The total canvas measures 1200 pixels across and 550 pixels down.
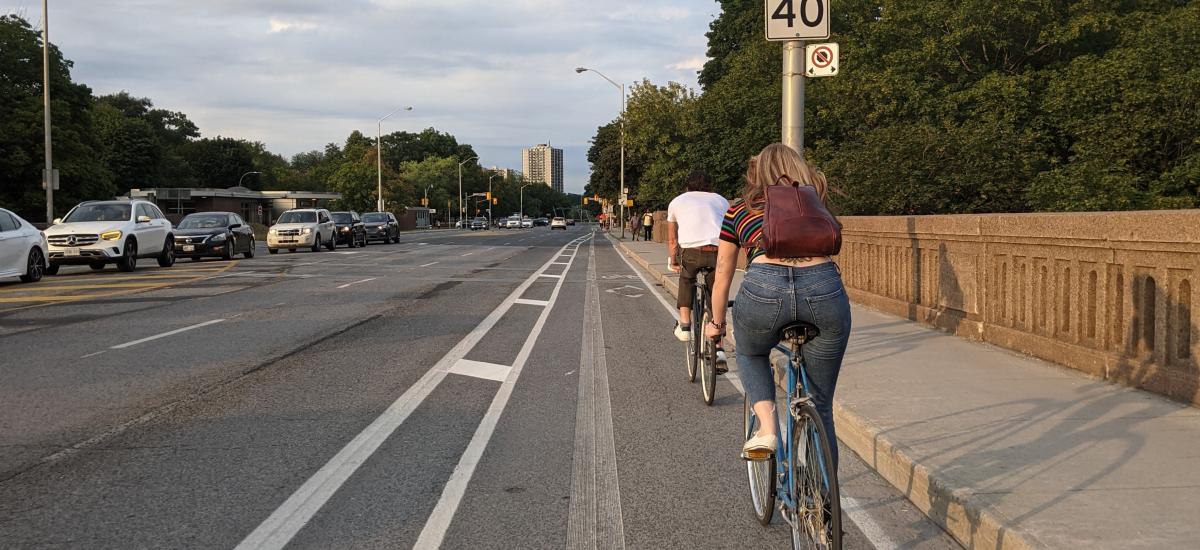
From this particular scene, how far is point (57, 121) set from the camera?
53406 millimetres

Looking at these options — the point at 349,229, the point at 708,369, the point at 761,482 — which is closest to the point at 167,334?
the point at 708,369

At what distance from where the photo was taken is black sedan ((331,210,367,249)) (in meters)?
41.8

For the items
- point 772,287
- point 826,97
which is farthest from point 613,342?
point 826,97

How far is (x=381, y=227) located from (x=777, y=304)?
4612 centimetres

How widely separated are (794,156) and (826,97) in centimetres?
3183

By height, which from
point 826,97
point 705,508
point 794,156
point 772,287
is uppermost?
point 826,97

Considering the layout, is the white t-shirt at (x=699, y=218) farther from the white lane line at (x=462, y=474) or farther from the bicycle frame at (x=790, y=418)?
the bicycle frame at (x=790, y=418)

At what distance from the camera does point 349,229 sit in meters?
42.1

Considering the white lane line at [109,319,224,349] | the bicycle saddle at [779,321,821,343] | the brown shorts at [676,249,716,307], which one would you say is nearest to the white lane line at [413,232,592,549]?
the brown shorts at [676,249,716,307]

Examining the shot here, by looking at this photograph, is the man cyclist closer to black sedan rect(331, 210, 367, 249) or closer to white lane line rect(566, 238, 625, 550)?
white lane line rect(566, 238, 625, 550)

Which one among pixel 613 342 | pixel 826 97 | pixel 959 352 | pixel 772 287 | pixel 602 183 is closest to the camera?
pixel 772 287

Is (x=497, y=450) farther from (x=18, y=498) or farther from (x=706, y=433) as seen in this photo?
(x=18, y=498)

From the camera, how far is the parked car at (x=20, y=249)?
18.0 metres

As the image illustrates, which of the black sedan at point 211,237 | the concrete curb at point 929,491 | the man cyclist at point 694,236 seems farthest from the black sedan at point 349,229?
the concrete curb at point 929,491
